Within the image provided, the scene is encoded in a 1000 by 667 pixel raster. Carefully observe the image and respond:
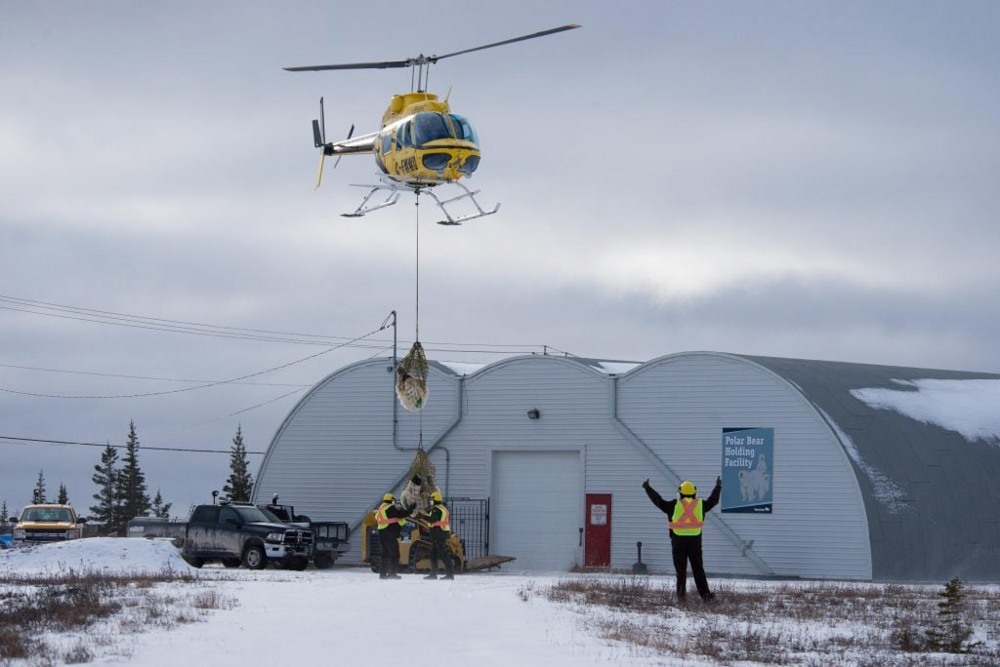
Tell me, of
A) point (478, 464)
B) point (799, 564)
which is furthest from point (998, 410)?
point (478, 464)

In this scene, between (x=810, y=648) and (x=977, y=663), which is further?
(x=810, y=648)

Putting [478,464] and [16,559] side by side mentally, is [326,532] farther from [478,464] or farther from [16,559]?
[16,559]

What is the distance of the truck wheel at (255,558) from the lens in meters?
34.7

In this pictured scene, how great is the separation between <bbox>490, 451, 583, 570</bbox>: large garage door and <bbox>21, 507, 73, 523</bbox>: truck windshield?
44.9 feet

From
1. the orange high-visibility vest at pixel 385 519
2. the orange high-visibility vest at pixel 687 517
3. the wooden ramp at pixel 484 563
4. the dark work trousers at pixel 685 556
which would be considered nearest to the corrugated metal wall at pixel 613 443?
the wooden ramp at pixel 484 563

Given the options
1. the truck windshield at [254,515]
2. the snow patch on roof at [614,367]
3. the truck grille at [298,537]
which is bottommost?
the truck grille at [298,537]

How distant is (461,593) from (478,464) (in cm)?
1878

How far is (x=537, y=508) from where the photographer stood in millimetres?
40406

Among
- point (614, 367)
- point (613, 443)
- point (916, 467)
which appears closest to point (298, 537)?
point (613, 443)

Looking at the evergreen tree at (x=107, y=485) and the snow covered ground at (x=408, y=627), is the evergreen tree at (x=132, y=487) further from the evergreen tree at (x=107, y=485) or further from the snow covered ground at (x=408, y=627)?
the snow covered ground at (x=408, y=627)

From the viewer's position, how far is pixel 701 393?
1501 inches

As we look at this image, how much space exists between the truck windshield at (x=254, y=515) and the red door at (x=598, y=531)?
874 centimetres

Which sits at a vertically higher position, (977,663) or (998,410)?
(998,410)

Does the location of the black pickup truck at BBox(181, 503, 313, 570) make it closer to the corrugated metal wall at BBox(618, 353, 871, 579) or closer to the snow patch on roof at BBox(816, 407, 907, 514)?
the corrugated metal wall at BBox(618, 353, 871, 579)
